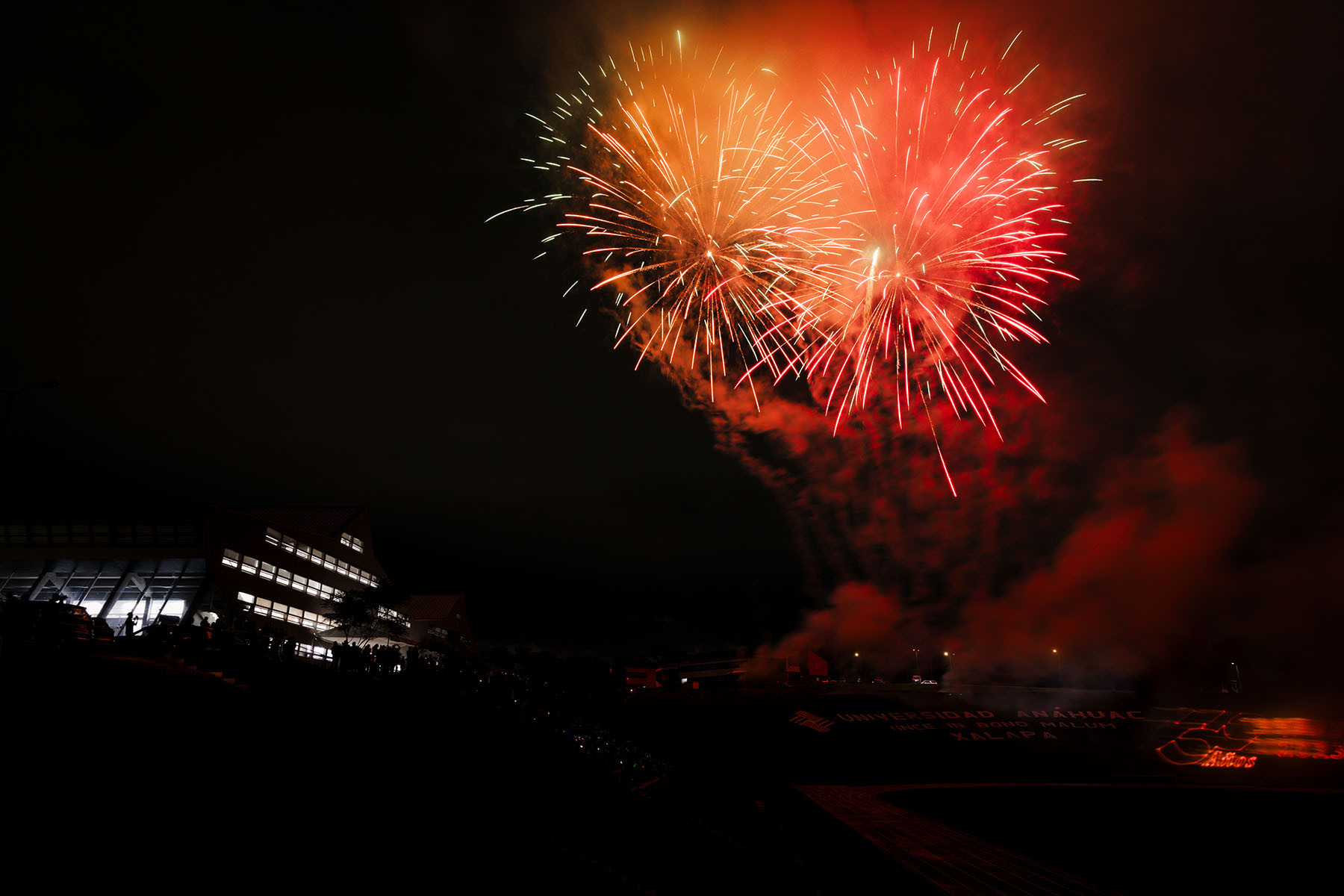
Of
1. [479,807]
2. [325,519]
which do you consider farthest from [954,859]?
[325,519]

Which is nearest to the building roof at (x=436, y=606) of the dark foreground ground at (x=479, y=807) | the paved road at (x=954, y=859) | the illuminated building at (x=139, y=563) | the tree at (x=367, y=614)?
the tree at (x=367, y=614)

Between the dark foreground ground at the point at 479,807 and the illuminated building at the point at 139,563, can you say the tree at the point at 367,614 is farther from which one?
the dark foreground ground at the point at 479,807

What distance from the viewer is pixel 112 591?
45.8 m

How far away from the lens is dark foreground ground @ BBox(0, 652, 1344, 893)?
5.90m

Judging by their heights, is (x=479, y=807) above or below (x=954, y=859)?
above

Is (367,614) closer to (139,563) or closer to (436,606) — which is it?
(139,563)

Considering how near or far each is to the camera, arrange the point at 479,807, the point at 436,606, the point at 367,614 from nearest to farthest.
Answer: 1. the point at 479,807
2. the point at 367,614
3. the point at 436,606

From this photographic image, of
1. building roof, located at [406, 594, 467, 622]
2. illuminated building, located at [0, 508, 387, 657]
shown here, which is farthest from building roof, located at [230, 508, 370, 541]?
building roof, located at [406, 594, 467, 622]

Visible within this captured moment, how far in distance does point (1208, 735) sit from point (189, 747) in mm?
56758

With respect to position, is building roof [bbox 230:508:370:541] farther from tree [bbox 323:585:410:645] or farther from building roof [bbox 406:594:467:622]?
building roof [bbox 406:594:467:622]

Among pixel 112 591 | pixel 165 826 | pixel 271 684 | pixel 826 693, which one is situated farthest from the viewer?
pixel 826 693

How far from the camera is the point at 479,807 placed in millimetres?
9305

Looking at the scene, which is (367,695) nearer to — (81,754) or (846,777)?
(81,754)

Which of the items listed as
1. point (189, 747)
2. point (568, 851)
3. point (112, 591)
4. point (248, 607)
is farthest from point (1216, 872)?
point (112, 591)
